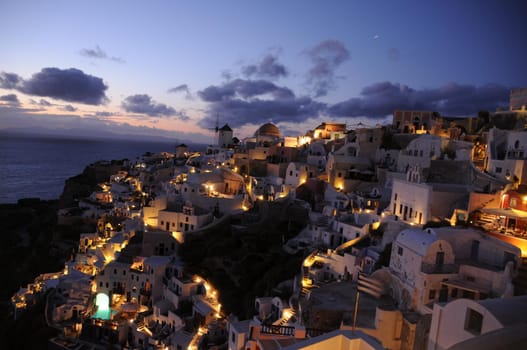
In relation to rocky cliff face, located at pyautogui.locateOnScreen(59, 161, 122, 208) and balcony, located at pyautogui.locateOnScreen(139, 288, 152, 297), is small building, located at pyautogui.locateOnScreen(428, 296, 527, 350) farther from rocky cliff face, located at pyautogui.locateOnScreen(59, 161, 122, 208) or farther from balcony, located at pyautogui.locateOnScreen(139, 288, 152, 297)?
rocky cliff face, located at pyautogui.locateOnScreen(59, 161, 122, 208)

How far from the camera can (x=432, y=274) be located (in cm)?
1455

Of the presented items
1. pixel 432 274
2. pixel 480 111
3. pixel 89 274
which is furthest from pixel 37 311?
pixel 480 111

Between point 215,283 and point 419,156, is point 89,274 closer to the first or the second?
point 215,283

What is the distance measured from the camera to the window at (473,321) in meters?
7.86

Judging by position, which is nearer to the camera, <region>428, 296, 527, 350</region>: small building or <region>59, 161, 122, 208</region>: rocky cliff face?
<region>428, 296, 527, 350</region>: small building

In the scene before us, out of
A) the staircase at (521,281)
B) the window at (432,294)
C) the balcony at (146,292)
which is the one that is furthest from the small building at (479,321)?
the balcony at (146,292)

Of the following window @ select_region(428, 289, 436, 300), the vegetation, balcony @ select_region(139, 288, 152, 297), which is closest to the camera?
window @ select_region(428, 289, 436, 300)

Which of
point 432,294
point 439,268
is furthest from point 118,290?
point 439,268

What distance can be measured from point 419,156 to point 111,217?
35732mm

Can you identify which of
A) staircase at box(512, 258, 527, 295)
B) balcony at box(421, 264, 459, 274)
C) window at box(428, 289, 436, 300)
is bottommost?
window at box(428, 289, 436, 300)

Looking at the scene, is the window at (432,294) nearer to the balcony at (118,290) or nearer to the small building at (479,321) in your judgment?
the small building at (479,321)

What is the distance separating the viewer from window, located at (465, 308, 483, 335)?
7.86 m

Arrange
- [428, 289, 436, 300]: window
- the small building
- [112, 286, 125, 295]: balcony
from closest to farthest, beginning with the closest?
the small building → [428, 289, 436, 300]: window → [112, 286, 125, 295]: balcony

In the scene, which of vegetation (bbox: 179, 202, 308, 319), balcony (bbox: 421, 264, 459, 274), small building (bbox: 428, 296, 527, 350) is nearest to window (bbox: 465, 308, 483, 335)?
small building (bbox: 428, 296, 527, 350)
